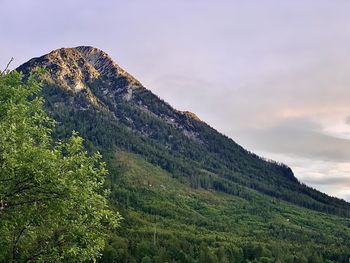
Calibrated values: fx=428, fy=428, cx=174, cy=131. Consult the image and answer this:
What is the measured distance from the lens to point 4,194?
22141mm

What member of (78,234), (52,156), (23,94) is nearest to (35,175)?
(52,156)

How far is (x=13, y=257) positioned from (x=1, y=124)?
7.66m

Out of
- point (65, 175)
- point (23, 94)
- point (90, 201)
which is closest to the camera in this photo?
point (65, 175)

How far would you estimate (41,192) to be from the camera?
23.0 m

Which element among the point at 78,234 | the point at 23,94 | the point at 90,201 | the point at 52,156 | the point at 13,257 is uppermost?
the point at 23,94

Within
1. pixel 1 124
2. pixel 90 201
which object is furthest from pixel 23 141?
pixel 90 201

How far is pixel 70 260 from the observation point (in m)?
26.0

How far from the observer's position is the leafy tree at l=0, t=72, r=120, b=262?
2203 centimetres

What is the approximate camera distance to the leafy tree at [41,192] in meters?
22.0

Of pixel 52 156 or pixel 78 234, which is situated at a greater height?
pixel 52 156

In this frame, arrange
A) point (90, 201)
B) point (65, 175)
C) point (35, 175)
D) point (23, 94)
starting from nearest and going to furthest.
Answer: point (35, 175) < point (65, 175) < point (90, 201) < point (23, 94)

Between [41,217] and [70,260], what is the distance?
11.6ft

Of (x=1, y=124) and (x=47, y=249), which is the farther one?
(x=47, y=249)

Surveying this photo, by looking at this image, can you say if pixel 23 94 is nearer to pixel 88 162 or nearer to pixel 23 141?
pixel 23 141
